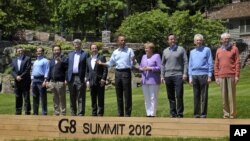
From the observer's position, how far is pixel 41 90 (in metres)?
14.2

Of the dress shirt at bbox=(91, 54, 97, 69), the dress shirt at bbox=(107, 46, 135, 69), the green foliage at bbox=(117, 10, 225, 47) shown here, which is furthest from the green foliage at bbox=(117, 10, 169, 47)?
the dress shirt at bbox=(107, 46, 135, 69)

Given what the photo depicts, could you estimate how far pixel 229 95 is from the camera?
12.0 m

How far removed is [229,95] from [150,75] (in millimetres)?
1814

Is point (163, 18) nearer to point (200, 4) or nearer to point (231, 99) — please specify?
point (200, 4)

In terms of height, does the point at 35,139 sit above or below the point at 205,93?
below

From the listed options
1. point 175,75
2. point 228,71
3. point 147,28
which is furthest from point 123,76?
point 147,28

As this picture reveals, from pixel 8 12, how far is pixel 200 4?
59.8 feet

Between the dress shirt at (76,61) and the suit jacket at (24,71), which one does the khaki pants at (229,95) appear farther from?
the suit jacket at (24,71)

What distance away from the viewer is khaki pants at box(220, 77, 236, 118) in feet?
39.0

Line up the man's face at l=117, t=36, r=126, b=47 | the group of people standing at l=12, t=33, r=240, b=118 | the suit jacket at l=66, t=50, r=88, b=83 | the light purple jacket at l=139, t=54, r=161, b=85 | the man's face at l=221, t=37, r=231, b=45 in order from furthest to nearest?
the suit jacket at l=66, t=50, r=88, b=83 → the man's face at l=117, t=36, r=126, b=47 → the light purple jacket at l=139, t=54, r=161, b=85 → the group of people standing at l=12, t=33, r=240, b=118 → the man's face at l=221, t=37, r=231, b=45

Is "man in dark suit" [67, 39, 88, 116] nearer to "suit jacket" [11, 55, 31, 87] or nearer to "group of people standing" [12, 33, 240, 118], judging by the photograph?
"group of people standing" [12, 33, 240, 118]

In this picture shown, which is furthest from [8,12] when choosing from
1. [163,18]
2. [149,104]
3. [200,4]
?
[149,104]

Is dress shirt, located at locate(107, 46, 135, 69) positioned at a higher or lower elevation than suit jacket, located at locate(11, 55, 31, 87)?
higher

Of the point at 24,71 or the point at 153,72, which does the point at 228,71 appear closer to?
the point at 153,72
